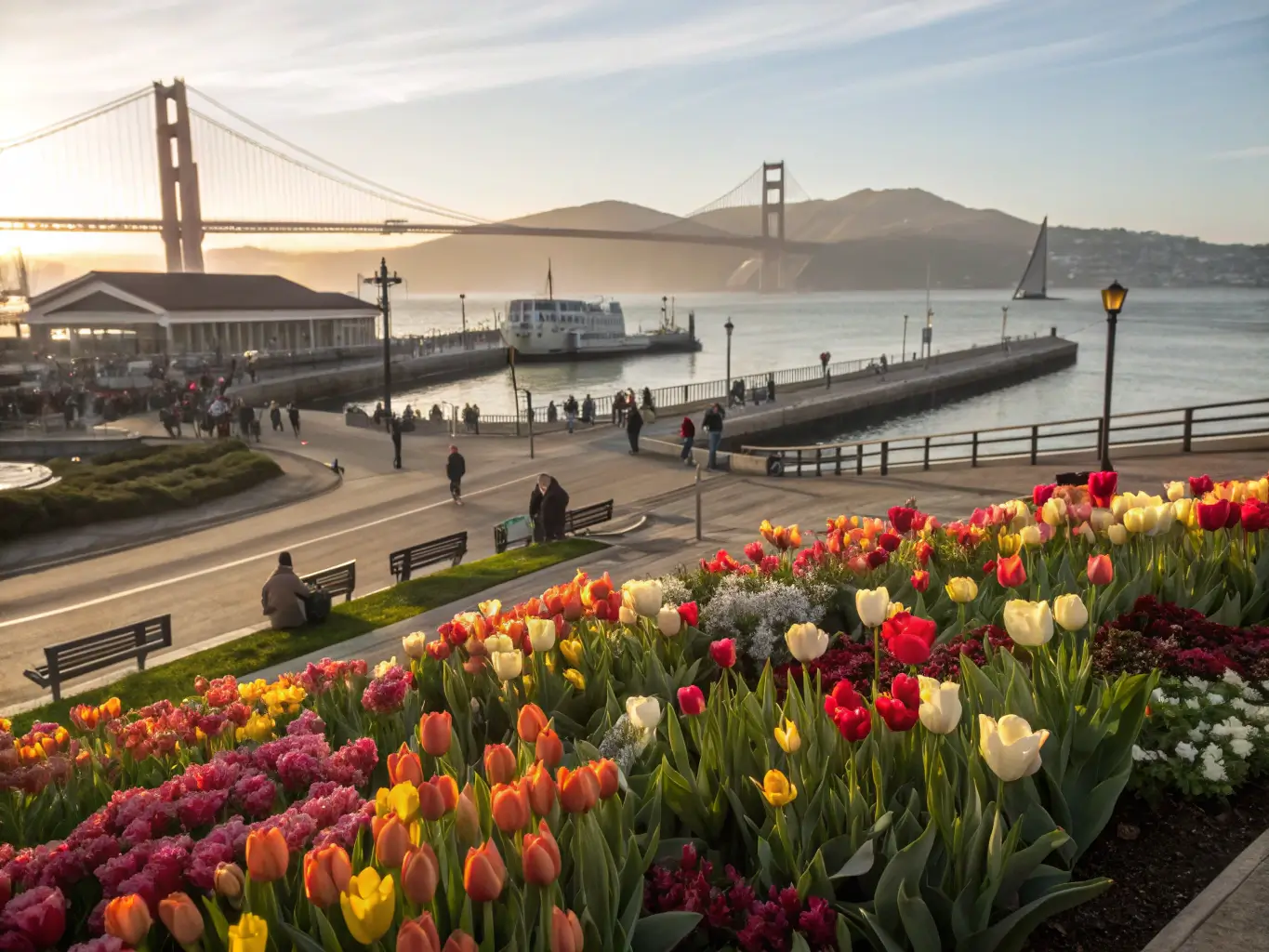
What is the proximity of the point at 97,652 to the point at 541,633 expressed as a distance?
8020 mm

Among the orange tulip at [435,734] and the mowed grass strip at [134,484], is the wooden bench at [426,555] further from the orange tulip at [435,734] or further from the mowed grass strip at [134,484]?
the orange tulip at [435,734]

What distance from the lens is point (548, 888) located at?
2803mm

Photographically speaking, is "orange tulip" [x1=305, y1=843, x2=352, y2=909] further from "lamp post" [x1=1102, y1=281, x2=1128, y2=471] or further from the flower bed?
"lamp post" [x1=1102, y1=281, x2=1128, y2=471]

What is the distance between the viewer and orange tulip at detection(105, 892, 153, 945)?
8.58 feet

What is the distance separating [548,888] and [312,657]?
29.0 feet

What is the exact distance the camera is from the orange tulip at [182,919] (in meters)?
2.61

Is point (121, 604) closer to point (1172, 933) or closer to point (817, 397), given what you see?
point (1172, 933)

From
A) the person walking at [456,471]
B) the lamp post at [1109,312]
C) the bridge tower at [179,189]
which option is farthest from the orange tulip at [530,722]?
the bridge tower at [179,189]

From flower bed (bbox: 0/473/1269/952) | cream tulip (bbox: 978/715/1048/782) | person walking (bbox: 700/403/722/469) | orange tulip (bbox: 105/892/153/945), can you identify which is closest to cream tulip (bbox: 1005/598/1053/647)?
flower bed (bbox: 0/473/1269/952)

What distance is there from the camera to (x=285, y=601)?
12.1 meters

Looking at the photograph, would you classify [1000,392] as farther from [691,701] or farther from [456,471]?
[691,701]

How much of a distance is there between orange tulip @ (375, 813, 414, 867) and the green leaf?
0.82m

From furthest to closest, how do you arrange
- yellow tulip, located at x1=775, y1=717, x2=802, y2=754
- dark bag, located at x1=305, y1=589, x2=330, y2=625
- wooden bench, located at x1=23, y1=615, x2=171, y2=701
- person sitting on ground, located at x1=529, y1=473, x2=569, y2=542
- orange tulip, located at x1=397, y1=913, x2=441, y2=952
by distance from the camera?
person sitting on ground, located at x1=529, y1=473, x2=569, y2=542 < dark bag, located at x1=305, y1=589, x2=330, y2=625 < wooden bench, located at x1=23, y1=615, x2=171, y2=701 < yellow tulip, located at x1=775, y1=717, x2=802, y2=754 < orange tulip, located at x1=397, y1=913, x2=441, y2=952

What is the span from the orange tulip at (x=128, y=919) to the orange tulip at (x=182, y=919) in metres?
0.05
